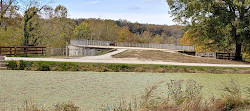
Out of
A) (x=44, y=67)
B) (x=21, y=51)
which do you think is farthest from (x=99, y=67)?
(x=21, y=51)

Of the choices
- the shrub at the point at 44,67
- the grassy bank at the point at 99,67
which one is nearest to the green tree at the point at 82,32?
the grassy bank at the point at 99,67

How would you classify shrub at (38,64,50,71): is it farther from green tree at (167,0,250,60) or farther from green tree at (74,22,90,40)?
green tree at (74,22,90,40)

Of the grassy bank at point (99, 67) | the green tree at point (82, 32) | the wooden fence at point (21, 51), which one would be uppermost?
the green tree at point (82, 32)

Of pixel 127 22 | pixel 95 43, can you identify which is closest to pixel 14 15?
pixel 95 43

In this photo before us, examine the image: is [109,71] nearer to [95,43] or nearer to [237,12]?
[237,12]

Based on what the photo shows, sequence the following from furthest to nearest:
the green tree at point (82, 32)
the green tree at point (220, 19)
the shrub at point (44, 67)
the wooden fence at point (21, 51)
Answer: the green tree at point (82, 32) → the green tree at point (220, 19) → the wooden fence at point (21, 51) → the shrub at point (44, 67)

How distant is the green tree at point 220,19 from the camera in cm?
2727

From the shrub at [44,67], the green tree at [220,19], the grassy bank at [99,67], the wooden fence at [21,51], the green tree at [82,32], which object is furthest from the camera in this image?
the green tree at [82,32]

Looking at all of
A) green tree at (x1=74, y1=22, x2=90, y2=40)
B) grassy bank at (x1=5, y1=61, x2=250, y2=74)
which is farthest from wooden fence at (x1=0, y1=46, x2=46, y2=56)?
green tree at (x1=74, y1=22, x2=90, y2=40)

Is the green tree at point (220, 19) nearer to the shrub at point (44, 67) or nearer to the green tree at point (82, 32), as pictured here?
the shrub at point (44, 67)

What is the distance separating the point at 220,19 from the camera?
91.6 ft

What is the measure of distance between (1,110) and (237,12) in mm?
28082

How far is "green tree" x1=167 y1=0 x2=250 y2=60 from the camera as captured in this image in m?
27.3

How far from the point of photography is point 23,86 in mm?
10719
